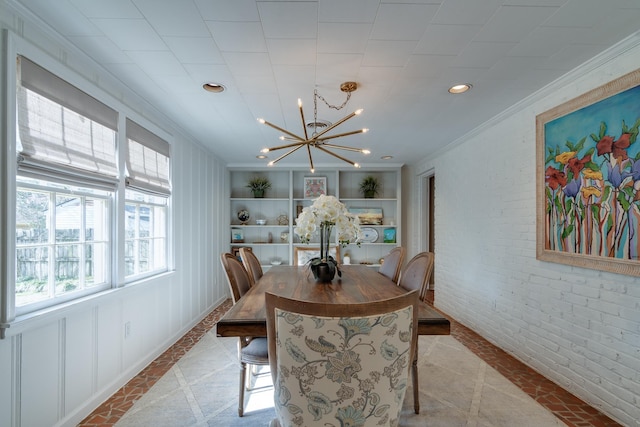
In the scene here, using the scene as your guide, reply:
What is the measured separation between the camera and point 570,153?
2266mm

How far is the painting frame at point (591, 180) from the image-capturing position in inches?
72.6

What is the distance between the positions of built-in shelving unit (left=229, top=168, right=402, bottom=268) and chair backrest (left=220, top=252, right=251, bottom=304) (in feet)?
10.7

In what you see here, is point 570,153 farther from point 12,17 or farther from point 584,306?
point 12,17

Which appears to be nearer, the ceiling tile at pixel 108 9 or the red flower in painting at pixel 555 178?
the ceiling tile at pixel 108 9

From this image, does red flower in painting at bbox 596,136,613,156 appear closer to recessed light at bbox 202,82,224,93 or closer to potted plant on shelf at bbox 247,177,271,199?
recessed light at bbox 202,82,224,93

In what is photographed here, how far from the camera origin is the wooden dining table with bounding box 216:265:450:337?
1.46 metres

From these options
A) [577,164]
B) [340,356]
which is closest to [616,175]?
[577,164]

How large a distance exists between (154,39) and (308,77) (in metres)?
0.98

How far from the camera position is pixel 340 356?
103 cm

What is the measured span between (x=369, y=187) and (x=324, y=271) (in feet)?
11.6

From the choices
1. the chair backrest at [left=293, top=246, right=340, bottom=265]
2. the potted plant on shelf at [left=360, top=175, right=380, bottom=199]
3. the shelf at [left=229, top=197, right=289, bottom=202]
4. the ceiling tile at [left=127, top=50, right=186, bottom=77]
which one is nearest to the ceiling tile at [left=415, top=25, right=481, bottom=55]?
the ceiling tile at [left=127, top=50, right=186, bottom=77]

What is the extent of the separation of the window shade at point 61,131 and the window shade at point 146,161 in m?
0.23

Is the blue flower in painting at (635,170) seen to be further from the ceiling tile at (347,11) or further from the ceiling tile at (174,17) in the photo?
the ceiling tile at (174,17)

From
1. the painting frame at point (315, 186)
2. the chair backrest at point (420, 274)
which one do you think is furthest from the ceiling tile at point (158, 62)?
the painting frame at point (315, 186)
